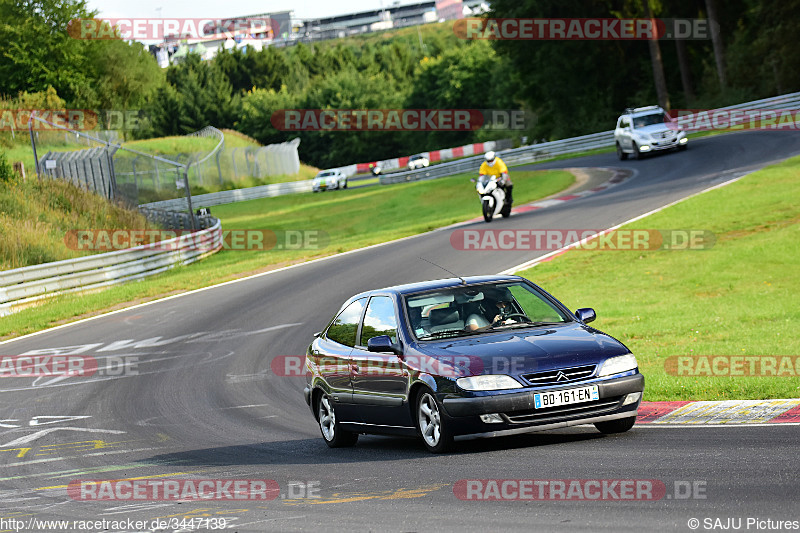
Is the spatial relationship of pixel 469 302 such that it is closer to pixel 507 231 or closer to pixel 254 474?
pixel 254 474

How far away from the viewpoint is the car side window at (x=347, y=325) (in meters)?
9.70

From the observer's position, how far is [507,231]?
1028 inches

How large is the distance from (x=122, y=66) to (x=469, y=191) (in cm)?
6586

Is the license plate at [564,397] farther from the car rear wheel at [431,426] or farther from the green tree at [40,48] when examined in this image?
the green tree at [40,48]

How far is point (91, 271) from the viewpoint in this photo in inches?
1071

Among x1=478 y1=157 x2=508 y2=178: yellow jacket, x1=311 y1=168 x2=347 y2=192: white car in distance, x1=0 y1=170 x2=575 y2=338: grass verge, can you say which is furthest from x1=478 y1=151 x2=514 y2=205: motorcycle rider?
x1=311 y1=168 x2=347 y2=192: white car in distance

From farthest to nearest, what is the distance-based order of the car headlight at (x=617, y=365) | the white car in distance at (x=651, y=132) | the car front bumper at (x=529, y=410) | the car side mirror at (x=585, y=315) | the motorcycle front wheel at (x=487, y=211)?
the white car in distance at (x=651, y=132)
the motorcycle front wheel at (x=487, y=211)
the car side mirror at (x=585, y=315)
the car headlight at (x=617, y=365)
the car front bumper at (x=529, y=410)

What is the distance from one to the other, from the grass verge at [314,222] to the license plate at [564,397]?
16409mm

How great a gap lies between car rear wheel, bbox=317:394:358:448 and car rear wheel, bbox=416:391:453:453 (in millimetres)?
1343

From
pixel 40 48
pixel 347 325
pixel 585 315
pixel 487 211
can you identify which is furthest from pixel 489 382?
pixel 40 48

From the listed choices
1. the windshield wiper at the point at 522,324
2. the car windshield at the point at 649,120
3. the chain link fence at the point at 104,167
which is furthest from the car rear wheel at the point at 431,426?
the car windshield at the point at 649,120

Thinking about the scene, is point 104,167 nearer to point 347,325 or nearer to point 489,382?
point 347,325

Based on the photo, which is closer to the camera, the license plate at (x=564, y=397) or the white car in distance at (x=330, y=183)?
the license plate at (x=564, y=397)

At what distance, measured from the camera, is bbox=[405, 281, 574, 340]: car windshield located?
8.81 metres
